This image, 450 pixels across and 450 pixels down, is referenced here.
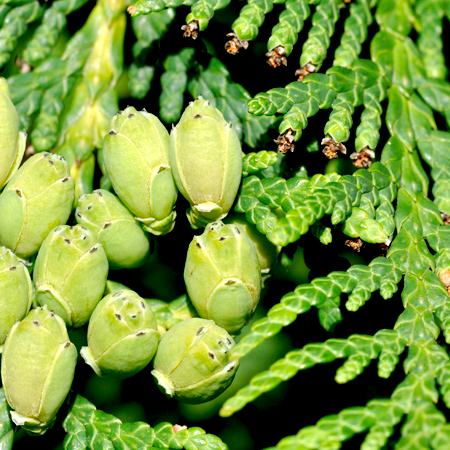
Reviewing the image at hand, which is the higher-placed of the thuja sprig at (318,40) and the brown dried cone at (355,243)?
the thuja sprig at (318,40)

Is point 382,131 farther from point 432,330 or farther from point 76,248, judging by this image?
point 76,248

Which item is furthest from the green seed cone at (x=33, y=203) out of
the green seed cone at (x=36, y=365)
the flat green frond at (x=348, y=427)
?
the flat green frond at (x=348, y=427)

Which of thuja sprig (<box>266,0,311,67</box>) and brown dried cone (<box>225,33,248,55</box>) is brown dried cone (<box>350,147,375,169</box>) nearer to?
thuja sprig (<box>266,0,311,67</box>)

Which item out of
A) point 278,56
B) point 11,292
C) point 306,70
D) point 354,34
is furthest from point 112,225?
point 354,34

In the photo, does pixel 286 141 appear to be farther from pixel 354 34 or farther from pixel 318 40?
pixel 354 34

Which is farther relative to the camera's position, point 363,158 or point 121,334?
point 363,158

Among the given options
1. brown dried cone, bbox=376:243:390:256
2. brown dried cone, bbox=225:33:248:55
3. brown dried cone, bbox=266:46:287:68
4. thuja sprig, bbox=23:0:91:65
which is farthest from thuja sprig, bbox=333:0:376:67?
thuja sprig, bbox=23:0:91:65

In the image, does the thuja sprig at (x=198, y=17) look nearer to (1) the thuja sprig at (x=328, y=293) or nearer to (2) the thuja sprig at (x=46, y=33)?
(2) the thuja sprig at (x=46, y=33)
